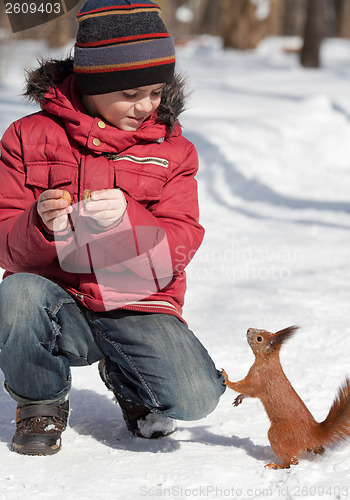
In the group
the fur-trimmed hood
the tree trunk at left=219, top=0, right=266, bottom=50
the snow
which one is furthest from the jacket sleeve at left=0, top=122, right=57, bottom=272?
the tree trunk at left=219, top=0, right=266, bottom=50

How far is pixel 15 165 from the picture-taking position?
2.07 meters

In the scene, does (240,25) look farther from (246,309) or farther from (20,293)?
(20,293)

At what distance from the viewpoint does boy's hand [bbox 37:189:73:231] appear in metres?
1.76

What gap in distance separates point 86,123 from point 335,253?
2.45 m

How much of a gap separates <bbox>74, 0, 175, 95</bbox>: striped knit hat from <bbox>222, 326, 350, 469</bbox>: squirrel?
2.69 ft

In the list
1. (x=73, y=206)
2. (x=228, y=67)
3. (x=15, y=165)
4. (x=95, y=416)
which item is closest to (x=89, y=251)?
(x=73, y=206)

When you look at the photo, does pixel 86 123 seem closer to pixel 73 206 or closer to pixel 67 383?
pixel 73 206

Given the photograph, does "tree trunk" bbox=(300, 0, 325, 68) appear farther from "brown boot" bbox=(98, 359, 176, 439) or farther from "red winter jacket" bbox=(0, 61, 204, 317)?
"brown boot" bbox=(98, 359, 176, 439)

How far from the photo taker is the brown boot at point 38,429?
191 cm

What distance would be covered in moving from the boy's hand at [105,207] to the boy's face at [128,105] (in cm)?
31

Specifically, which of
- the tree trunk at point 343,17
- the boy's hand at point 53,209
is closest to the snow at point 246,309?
the boy's hand at point 53,209

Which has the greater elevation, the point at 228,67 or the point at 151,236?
the point at 151,236

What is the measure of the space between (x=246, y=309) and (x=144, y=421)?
3.91 feet

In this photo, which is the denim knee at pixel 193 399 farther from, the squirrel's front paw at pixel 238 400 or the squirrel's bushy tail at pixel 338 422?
the squirrel's bushy tail at pixel 338 422
